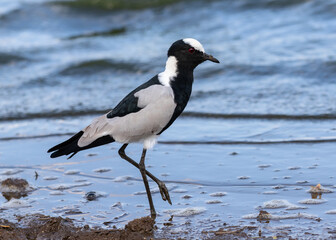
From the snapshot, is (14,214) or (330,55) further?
(330,55)

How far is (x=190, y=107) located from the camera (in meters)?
7.95

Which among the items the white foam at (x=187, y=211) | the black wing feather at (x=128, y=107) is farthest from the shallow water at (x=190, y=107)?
the black wing feather at (x=128, y=107)

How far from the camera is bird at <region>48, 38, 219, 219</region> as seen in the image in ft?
15.1

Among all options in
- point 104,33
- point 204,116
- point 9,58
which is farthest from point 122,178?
point 104,33

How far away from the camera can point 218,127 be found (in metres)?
7.09

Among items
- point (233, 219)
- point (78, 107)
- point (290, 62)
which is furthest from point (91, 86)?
point (233, 219)

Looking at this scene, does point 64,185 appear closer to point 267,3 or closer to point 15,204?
point 15,204

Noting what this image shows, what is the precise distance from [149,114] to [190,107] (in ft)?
11.0

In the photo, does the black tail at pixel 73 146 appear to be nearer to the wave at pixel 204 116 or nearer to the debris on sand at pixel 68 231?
the debris on sand at pixel 68 231

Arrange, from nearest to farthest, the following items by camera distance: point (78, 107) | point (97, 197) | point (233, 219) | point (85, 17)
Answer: point (233, 219) → point (97, 197) → point (78, 107) → point (85, 17)

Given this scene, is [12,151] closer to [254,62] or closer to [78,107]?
[78,107]

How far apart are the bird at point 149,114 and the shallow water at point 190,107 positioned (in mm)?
464

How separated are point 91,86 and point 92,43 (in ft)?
9.26

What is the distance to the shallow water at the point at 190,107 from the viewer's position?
480cm
